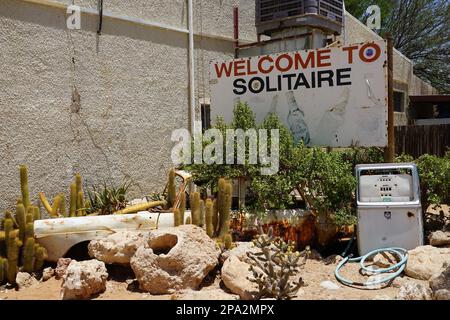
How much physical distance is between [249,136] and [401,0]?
18988 mm

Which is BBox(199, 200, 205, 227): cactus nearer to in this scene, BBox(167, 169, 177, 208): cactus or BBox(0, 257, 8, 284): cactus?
BBox(167, 169, 177, 208): cactus

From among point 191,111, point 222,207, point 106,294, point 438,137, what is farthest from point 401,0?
point 106,294

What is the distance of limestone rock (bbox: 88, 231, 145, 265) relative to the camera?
5871mm

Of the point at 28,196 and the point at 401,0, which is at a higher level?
the point at 401,0

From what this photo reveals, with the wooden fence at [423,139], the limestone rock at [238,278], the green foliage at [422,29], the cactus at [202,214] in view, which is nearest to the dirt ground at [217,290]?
the limestone rock at [238,278]

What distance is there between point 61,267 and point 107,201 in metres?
1.67

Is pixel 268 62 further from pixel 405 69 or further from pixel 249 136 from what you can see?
pixel 405 69

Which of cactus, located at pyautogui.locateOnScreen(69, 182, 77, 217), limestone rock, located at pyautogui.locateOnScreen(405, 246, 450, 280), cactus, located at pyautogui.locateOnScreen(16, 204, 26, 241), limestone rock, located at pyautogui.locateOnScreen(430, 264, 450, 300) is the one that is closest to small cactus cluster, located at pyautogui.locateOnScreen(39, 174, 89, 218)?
cactus, located at pyautogui.locateOnScreen(69, 182, 77, 217)

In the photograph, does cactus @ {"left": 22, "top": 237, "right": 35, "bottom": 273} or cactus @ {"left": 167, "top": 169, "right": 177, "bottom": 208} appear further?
cactus @ {"left": 167, "top": 169, "right": 177, "bottom": 208}

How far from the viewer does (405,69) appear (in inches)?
639

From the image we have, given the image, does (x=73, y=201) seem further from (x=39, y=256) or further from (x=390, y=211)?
(x=390, y=211)

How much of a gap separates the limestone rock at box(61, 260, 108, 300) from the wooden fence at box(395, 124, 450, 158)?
823 centimetres

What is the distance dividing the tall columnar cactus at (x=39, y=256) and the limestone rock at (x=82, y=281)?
88 centimetres

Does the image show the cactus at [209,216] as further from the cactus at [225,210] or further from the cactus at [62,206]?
the cactus at [62,206]
